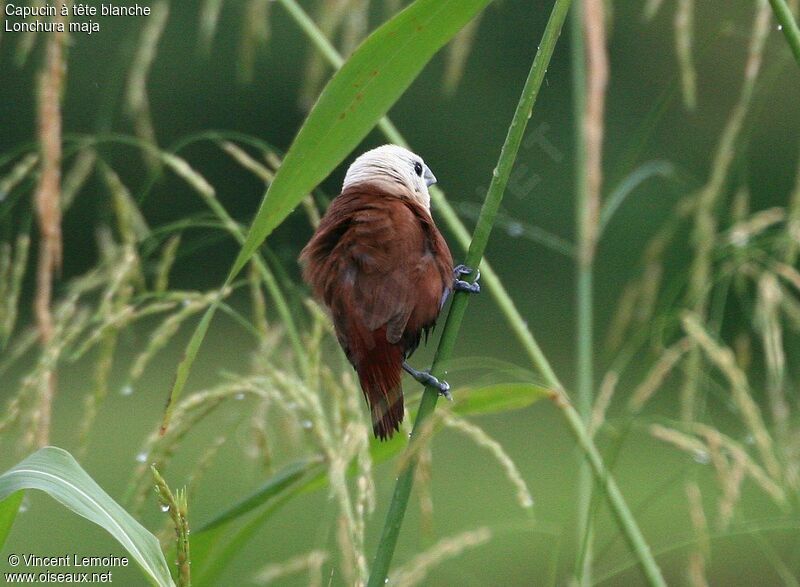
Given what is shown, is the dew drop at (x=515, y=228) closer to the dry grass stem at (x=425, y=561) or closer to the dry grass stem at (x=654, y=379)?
the dry grass stem at (x=654, y=379)

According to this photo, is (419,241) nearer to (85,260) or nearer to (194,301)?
(194,301)

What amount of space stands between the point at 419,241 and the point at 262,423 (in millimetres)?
398

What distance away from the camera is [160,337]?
1.54 m

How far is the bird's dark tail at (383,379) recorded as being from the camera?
159 cm

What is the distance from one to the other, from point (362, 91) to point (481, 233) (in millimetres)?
219

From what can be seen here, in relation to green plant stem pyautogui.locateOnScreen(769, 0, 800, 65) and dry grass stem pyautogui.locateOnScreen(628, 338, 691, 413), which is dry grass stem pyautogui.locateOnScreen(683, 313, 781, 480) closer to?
dry grass stem pyautogui.locateOnScreen(628, 338, 691, 413)

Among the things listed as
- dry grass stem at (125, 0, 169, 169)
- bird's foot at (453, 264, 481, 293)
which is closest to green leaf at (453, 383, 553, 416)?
bird's foot at (453, 264, 481, 293)

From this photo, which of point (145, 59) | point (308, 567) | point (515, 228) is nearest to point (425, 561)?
point (308, 567)

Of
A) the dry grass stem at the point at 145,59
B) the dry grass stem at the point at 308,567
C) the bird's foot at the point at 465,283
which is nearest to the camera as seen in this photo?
the bird's foot at the point at 465,283

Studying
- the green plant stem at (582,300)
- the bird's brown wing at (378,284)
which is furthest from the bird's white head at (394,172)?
the green plant stem at (582,300)

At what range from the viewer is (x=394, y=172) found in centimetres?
200

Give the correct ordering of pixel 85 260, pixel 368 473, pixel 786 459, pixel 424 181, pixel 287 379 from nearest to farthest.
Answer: pixel 368 473
pixel 287 379
pixel 786 459
pixel 424 181
pixel 85 260

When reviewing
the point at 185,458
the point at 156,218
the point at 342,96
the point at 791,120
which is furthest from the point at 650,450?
the point at 342,96

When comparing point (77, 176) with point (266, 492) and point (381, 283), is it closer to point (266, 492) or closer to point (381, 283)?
point (381, 283)
